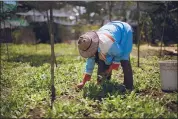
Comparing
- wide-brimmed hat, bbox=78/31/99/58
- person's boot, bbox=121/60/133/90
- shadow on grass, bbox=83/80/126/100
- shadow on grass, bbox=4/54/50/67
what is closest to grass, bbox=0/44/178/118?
shadow on grass, bbox=83/80/126/100

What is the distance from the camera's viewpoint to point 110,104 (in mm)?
4961

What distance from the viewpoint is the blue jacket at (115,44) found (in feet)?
19.3

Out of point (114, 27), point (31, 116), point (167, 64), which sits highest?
point (114, 27)

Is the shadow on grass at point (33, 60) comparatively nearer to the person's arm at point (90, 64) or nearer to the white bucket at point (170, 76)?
the person's arm at point (90, 64)

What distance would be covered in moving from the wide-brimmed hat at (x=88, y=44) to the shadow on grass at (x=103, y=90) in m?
0.62

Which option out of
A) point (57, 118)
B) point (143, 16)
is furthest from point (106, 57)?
point (143, 16)

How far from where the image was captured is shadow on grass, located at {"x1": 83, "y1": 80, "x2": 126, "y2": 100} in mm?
5637

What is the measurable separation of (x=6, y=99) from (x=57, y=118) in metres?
1.64

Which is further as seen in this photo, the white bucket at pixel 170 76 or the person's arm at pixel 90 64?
the person's arm at pixel 90 64

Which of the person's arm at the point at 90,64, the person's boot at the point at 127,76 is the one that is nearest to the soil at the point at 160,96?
the person's boot at the point at 127,76

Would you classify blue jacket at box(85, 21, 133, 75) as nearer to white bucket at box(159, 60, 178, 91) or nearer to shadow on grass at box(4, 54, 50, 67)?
white bucket at box(159, 60, 178, 91)

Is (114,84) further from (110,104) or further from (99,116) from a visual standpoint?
(99,116)

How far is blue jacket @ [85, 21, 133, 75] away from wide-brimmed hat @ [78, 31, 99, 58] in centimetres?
10

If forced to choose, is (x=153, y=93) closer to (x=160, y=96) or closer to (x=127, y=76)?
(x=160, y=96)
